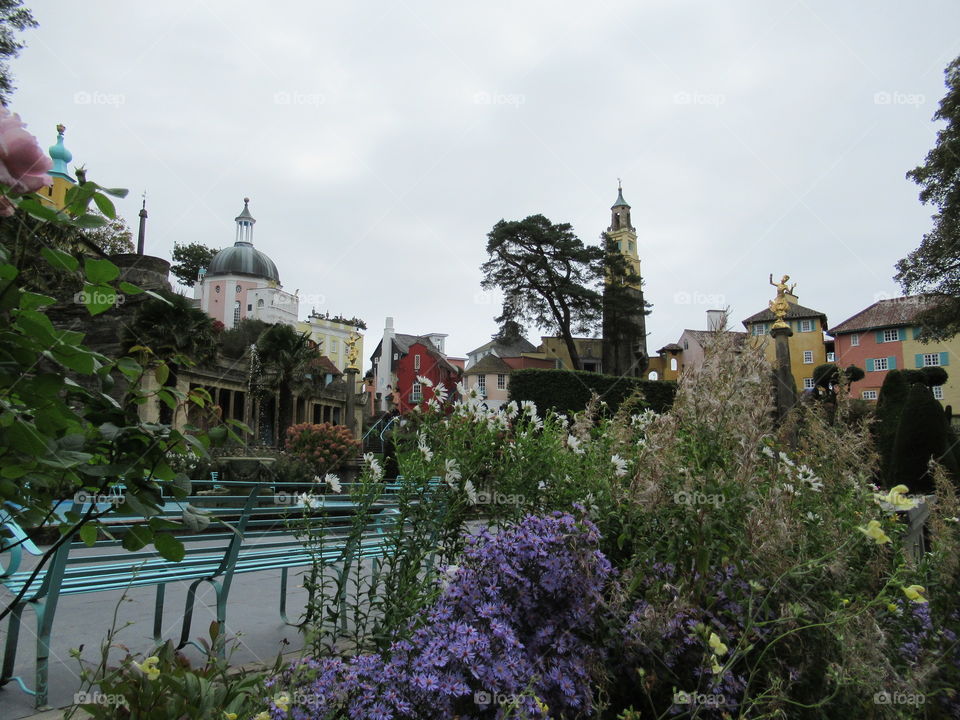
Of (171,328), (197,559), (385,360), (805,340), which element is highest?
(805,340)

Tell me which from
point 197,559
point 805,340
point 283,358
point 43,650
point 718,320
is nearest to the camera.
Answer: point 43,650

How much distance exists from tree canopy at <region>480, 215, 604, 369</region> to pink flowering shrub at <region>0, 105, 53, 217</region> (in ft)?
120

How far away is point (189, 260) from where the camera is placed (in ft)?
242

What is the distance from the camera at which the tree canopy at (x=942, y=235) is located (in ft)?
69.5

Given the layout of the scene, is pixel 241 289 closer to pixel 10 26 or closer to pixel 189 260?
pixel 189 260

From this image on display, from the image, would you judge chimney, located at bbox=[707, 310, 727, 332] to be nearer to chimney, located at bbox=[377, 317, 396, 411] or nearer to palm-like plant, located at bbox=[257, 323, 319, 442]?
palm-like plant, located at bbox=[257, 323, 319, 442]

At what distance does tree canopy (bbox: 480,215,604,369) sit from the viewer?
37125 millimetres

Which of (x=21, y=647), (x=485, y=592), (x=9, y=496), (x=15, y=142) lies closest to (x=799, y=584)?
(x=485, y=592)

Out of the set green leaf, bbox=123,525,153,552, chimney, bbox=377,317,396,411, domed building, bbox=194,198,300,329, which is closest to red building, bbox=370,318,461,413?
chimney, bbox=377,317,396,411

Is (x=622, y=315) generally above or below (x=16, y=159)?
above

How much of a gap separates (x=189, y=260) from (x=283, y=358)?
54.9 m

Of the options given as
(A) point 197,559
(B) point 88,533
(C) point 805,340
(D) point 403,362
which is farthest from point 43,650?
(C) point 805,340

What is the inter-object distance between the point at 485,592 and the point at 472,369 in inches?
2173

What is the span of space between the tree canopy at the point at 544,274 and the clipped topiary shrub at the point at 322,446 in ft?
71.5
